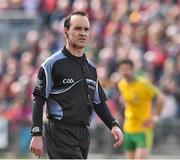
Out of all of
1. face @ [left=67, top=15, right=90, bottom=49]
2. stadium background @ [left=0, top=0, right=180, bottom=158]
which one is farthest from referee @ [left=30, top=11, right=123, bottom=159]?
stadium background @ [left=0, top=0, right=180, bottom=158]

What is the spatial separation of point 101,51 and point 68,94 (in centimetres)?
1135

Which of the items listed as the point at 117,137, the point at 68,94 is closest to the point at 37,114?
the point at 68,94

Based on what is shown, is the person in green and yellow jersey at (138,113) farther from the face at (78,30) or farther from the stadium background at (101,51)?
the face at (78,30)

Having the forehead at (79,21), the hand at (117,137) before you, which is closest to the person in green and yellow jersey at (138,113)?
the hand at (117,137)

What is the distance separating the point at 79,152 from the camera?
876 cm

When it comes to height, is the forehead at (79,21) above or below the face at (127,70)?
above

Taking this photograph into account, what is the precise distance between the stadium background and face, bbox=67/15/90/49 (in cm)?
817

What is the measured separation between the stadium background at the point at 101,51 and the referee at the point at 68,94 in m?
7.98

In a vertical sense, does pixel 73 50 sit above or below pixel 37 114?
above

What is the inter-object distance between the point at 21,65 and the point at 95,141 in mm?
4314

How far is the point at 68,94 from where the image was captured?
8.72 meters

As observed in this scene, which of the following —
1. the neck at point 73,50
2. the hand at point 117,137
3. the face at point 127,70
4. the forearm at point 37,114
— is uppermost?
the face at point 127,70

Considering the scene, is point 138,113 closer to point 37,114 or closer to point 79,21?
point 79,21

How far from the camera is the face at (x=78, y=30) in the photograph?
8672 millimetres
